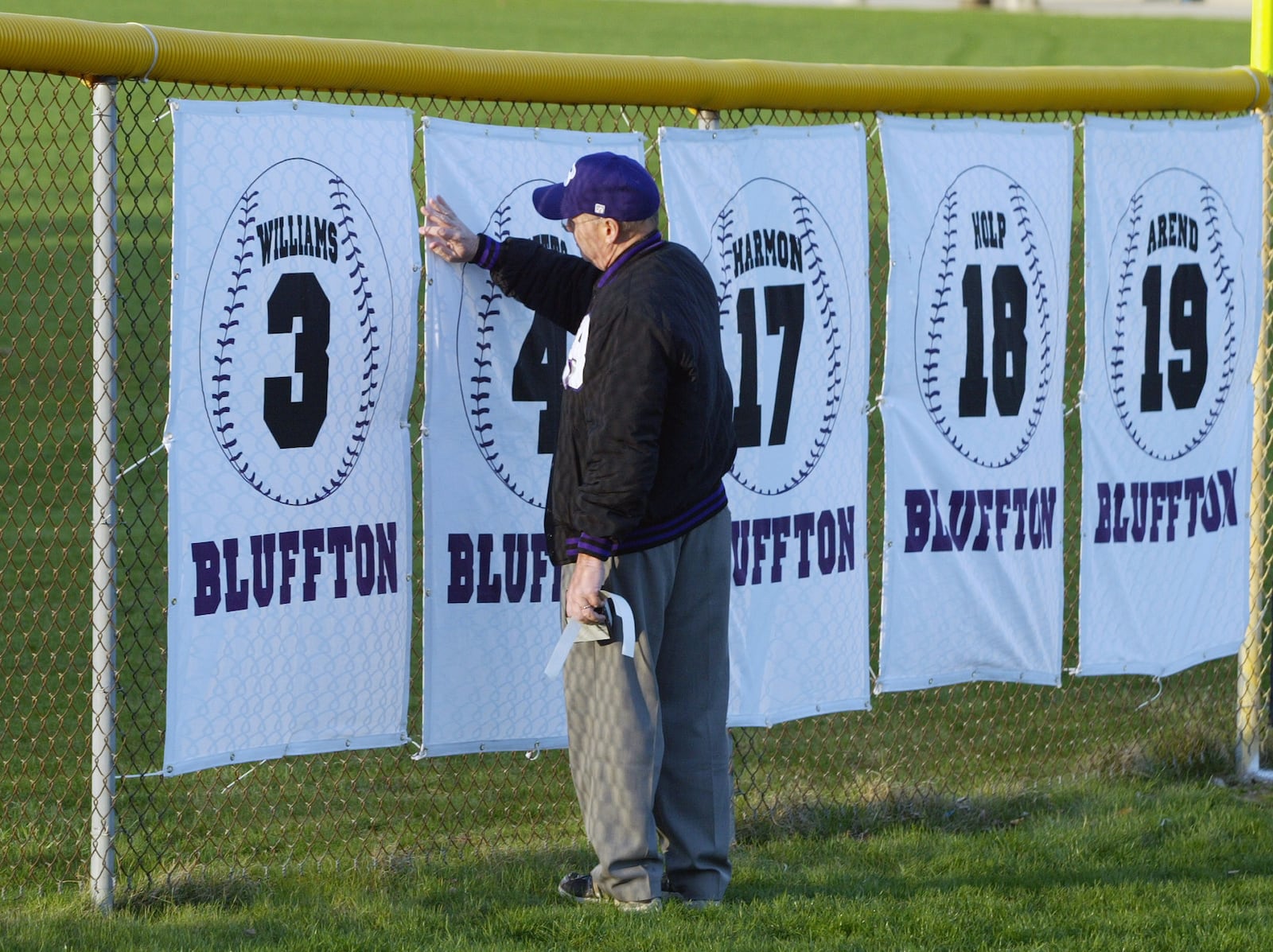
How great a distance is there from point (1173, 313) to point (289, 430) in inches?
121

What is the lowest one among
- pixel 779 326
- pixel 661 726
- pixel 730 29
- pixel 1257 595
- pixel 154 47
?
pixel 661 726

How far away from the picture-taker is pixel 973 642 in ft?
17.3

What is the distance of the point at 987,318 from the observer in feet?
16.9

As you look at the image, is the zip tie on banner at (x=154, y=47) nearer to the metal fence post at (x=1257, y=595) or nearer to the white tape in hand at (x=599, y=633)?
the white tape in hand at (x=599, y=633)

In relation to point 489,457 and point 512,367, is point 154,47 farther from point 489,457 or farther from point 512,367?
point 489,457

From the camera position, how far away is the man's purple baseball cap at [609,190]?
396 cm

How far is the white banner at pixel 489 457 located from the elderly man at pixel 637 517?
0.44ft

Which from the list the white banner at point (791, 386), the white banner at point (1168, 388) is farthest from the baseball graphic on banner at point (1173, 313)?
the white banner at point (791, 386)

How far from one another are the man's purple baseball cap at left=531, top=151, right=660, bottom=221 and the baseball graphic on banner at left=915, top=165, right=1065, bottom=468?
4.46 feet

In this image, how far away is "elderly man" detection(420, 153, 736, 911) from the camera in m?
3.86

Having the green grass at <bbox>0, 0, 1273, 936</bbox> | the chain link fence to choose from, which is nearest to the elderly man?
the green grass at <bbox>0, 0, 1273, 936</bbox>

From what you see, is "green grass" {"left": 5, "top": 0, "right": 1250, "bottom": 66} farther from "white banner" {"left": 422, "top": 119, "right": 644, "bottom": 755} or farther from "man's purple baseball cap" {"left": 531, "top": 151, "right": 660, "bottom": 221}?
"man's purple baseball cap" {"left": 531, "top": 151, "right": 660, "bottom": 221}

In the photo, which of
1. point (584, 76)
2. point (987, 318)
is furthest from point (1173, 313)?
point (584, 76)

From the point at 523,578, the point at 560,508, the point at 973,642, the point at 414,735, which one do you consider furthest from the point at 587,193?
the point at 414,735
